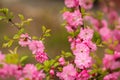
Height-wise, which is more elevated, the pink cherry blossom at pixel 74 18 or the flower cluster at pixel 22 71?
the pink cherry blossom at pixel 74 18

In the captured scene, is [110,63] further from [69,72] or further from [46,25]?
[46,25]

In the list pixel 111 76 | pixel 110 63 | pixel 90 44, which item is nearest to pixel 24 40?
pixel 90 44

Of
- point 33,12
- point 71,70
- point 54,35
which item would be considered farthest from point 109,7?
point 33,12

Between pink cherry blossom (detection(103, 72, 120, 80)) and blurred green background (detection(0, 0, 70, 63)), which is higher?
pink cherry blossom (detection(103, 72, 120, 80))

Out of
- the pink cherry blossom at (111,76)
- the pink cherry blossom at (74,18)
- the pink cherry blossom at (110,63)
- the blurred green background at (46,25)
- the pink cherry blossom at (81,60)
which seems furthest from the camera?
the blurred green background at (46,25)

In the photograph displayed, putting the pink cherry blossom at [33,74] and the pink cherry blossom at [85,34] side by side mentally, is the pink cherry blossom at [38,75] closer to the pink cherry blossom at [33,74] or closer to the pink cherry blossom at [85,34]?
the pink cherry blossom at [33,74]

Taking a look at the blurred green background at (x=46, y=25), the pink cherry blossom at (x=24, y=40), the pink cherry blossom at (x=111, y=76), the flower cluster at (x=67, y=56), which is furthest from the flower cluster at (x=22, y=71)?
the blurred green background at (x=46, y=25)

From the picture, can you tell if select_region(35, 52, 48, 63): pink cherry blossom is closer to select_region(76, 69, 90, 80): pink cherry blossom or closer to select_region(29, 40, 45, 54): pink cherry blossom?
select_region(29, 40, 45, 54): pink cherry blossom

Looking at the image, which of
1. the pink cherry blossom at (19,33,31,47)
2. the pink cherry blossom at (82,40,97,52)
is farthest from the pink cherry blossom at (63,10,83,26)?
the pink cherry blossom at (19,33,31,47)

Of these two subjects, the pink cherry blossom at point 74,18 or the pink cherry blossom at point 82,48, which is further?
the pink cherry blossom at point 74,18

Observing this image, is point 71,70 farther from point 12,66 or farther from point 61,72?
point 12,66

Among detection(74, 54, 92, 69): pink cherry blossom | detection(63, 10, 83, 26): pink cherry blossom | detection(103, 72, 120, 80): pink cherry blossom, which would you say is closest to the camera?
detection(74, 54, 92, 69): pink cherry blossom

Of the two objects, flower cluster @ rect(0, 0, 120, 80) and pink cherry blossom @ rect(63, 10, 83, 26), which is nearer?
flower cluster @ rect(0, 0, 120, 80)
